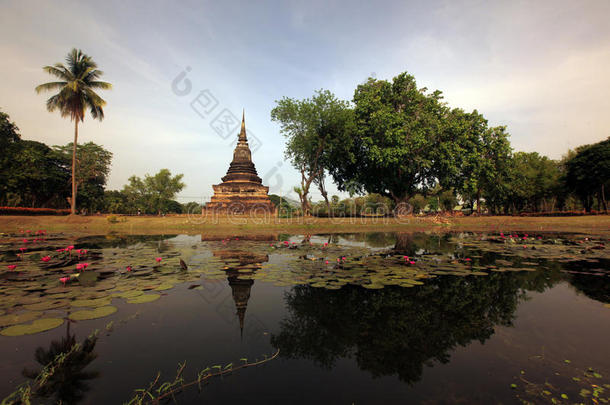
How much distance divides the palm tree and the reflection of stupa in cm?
2208

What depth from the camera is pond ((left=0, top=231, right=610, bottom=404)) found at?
7.05 ft

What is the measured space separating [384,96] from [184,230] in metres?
22.8

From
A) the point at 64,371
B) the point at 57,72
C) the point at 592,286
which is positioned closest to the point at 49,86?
the point at 57,72

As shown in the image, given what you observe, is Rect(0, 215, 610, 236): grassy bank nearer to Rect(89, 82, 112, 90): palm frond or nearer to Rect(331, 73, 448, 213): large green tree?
Rect(331, 73, 448, 213): large green tree

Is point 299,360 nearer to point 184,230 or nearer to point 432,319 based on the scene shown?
point 432,319

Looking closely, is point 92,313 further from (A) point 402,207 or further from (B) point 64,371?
(A) point 402,207

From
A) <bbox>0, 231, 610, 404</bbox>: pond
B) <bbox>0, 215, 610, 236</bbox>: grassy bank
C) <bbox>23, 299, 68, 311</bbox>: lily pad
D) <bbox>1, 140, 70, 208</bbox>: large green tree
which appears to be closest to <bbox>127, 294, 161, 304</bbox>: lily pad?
<bbox>0, 231, 610, 404</bbox>: pond

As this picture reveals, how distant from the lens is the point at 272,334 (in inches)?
126

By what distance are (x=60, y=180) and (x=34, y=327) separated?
42994 millimetres

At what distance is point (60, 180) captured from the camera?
34.2m

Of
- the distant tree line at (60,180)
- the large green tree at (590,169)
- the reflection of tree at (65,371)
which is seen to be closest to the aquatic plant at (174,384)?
the reflection of tree at (65,371)

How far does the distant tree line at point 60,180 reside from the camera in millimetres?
29000

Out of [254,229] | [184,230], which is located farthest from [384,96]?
[184,230]

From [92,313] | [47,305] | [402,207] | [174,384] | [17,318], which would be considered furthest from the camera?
[402,207]
